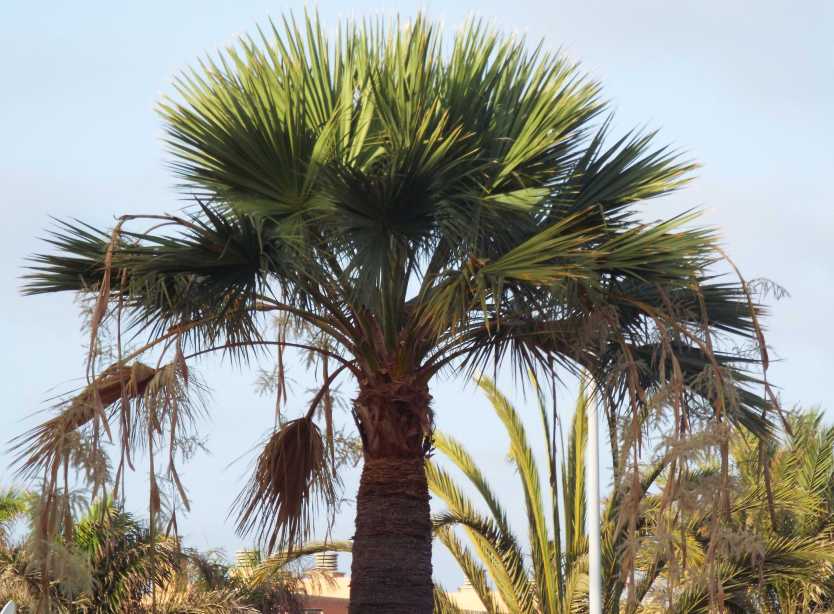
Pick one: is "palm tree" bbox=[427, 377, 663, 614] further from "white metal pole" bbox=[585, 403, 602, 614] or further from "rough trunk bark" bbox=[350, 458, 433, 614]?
"rough trunk bark" bbox=[350, 458, 433, 614]

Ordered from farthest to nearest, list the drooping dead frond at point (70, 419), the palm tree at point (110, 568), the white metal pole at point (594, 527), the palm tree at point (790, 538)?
the palm tree at point (790, 538), the palm tree at point (110, 568), the white metal pole at point (594, 527), the drooping dead frond at point (70, 419)

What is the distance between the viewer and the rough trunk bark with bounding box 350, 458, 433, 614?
8359 millimetres

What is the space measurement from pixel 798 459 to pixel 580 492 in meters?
4.94

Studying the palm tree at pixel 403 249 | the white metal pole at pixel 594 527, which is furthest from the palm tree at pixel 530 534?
the palm tree at pixel 403 249

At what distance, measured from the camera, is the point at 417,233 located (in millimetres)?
7832

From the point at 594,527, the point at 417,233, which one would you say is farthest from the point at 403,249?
the point at 594,527

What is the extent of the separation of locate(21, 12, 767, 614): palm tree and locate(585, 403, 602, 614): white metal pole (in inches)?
187

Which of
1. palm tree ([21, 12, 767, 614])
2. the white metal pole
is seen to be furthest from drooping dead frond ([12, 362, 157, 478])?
the white metal pole

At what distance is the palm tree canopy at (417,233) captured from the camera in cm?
770

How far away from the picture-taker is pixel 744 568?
1522 cm

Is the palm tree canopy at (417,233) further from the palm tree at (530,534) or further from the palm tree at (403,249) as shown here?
the palm tree at (530,534)

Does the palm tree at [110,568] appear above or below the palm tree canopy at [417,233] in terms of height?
below

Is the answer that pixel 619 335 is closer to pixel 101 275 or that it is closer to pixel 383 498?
pixel 383 498

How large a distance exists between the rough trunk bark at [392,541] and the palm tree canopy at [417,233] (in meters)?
0.25
